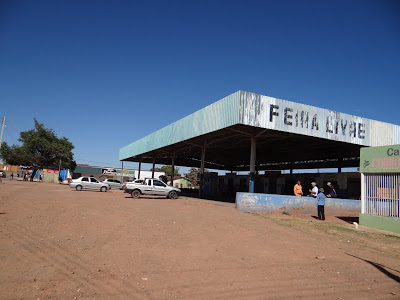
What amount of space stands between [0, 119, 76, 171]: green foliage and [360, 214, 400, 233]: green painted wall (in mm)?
57051

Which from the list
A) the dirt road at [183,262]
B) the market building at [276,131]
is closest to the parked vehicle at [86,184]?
the market building at [276,131]

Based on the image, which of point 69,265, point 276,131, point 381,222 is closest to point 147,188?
point 276,131

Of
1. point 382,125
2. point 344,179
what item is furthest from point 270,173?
point 382,125

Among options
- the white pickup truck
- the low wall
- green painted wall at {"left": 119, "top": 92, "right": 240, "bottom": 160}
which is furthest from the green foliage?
the low wall

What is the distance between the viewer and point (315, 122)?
20016 millimetres

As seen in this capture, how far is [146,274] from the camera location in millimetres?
5195

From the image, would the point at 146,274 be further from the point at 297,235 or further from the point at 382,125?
the point at 382,125

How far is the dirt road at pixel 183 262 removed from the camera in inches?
179

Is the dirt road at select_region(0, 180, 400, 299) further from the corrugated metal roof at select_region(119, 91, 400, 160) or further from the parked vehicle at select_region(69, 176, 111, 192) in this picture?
the parked vehicle at select_region(69, 176, 111, 192)

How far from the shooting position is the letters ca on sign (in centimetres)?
1877

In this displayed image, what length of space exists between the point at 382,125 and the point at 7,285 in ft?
84.3

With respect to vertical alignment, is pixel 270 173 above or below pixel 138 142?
below

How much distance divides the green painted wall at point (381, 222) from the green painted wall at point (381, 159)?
204 centimetres

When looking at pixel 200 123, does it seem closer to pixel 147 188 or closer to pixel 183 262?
pixel 147 188
